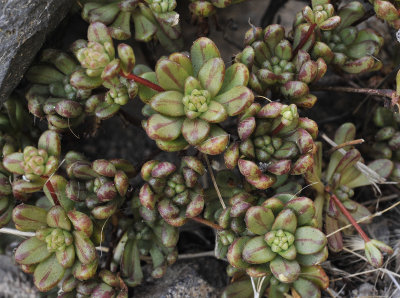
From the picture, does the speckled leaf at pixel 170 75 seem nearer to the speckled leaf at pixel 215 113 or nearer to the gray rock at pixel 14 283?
the speckled leaf at pixel 215 113

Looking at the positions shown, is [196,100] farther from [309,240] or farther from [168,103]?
[309,240]

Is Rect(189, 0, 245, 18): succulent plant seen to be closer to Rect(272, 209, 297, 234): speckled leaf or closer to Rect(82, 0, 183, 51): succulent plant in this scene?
Rect(82, 0, 183, 51): succulent plant

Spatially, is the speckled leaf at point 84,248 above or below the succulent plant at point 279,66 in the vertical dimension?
below

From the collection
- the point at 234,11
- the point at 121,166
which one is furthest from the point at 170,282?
the point at 234,11

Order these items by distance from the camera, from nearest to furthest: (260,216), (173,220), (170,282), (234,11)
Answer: (260,216)
(173,220)
(170,282)
(234,11)

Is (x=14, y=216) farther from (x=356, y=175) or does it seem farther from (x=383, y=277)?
(x=383, y=277)

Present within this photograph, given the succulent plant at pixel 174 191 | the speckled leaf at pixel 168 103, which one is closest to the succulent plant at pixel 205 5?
the speckled leaf at pixel 168 103

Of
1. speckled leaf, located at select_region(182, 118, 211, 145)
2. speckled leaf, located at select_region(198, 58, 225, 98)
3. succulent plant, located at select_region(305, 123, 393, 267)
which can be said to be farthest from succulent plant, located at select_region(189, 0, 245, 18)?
succulent plant, located at select_region(305, 123, 393, 267)
